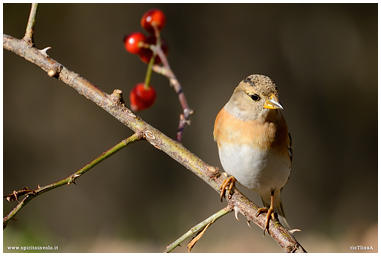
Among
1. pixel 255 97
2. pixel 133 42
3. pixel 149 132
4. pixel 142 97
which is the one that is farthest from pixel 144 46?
pixel 255 97

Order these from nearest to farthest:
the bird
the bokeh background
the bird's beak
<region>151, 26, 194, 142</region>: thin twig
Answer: <region>151, 26, 194, 142</region>: thin twig
the bird's beak
the bird
the bokeh background

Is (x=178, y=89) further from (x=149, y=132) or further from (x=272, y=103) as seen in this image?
(x=272, y=103)

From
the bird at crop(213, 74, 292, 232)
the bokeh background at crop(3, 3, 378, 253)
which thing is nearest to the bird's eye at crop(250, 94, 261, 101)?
the bird at crop(213, 74, 292, 232)

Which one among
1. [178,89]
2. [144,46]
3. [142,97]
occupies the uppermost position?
[144,46]

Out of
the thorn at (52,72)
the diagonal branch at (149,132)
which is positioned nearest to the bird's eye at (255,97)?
the diagonal branch at (149,132)

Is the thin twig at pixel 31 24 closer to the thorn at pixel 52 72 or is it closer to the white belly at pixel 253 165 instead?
the thorn at pixel 52 72

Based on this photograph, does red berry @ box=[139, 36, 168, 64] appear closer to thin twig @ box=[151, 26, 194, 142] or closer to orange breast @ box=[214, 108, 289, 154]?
thin twig @ box=[151, 26, 194, 142]

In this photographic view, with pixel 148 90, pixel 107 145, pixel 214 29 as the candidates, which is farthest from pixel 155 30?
pixel 107 145
